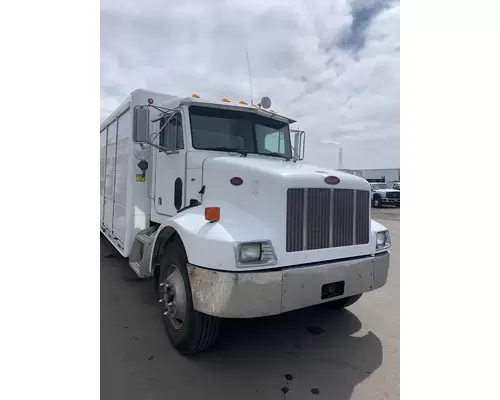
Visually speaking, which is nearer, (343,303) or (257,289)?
(257,289)

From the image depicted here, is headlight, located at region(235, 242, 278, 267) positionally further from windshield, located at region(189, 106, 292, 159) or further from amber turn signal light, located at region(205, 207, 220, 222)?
windshield, located at region(189, 106, 292, 159)

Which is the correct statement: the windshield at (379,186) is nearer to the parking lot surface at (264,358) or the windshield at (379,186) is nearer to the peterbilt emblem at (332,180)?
the parking lot surface at (264,358)

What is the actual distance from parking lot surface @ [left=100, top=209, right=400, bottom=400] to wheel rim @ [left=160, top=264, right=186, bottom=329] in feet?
0.92

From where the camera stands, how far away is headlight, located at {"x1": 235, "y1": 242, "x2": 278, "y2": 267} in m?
2.54

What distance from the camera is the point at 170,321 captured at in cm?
319

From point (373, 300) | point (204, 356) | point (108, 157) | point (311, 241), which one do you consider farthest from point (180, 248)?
point (108, 157)

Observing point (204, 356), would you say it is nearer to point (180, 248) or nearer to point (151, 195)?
point (180, 248)

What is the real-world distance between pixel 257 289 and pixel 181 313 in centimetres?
91

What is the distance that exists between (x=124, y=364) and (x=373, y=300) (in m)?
3.07

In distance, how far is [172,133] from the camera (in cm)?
398

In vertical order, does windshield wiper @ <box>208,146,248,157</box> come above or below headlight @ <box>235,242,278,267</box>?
above

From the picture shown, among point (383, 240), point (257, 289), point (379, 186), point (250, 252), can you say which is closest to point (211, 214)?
point (250, 252)

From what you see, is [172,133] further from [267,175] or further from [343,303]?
[343,303]

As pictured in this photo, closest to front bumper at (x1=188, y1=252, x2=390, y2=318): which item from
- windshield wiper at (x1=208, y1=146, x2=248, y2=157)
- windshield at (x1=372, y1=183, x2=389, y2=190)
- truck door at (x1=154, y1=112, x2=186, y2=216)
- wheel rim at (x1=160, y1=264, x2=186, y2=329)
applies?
wheel rim at (x1=160, y1=264, x2=186, y2=329)
